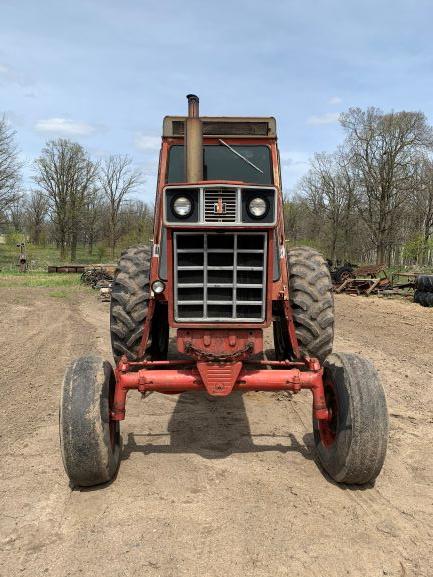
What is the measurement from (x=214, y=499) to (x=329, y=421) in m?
1.12

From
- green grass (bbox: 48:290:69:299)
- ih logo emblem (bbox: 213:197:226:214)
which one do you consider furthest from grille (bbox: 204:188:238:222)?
green grass (bbox: 48:290:69:299)

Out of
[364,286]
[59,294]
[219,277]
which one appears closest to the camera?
[219,277]

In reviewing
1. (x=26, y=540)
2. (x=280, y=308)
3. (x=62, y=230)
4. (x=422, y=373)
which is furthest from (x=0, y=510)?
(x=62, y=230)

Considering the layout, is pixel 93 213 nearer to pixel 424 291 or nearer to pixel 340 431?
pixel 424 291

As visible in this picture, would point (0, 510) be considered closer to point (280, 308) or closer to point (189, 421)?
point (189, 421)

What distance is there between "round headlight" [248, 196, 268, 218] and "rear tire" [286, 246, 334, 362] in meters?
1.57


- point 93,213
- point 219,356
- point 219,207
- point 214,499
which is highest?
point 93,213

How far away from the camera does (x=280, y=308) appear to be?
490 centimetres

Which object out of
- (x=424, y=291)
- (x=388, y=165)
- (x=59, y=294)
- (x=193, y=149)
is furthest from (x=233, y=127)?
(x=388, y=165)

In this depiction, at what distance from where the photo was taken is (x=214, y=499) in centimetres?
339

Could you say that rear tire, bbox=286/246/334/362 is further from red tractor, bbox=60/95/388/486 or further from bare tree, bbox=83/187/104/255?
bare tree, bbox=83/187/104/255

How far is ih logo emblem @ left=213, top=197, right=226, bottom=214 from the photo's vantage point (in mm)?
3396

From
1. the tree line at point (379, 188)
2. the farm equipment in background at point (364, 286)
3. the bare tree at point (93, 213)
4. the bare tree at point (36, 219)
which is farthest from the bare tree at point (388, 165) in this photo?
the bare tree at point (36, 219)

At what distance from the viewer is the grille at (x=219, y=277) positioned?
140 inches
